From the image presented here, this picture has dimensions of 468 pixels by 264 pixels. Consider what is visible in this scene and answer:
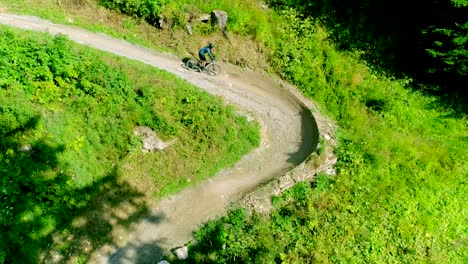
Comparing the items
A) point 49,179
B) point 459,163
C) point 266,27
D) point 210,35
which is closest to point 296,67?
point 266,27

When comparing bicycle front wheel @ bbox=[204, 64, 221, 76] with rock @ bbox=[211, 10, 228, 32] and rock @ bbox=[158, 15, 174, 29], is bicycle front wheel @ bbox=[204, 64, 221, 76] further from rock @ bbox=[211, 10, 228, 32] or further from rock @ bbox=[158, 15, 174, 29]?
rock @ bbox=[158, 15, 174, 29]

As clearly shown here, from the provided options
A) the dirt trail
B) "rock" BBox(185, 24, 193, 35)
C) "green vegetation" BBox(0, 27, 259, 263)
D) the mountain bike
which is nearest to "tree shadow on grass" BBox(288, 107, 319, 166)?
the dirt trail

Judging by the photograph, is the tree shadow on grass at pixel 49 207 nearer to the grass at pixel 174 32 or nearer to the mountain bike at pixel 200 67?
the mountain bike at pixel 200 67

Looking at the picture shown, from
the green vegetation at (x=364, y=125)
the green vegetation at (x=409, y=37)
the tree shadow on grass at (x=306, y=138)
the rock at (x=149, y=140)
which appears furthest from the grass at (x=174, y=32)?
the rock at (x=149, y=140)

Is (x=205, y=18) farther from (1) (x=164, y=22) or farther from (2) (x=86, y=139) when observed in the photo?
(2) (x=86, y=139)

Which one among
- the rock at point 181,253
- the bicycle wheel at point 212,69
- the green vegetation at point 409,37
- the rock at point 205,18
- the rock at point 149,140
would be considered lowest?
the rock at point 181,253

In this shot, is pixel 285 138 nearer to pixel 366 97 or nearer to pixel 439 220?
pixel 366 97
